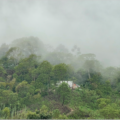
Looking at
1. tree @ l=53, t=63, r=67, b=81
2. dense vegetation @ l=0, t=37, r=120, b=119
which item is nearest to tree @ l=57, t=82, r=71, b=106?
dense vegetation @ l=0, t=37, r=120, b=119

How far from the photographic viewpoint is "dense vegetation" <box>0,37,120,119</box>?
11469mm

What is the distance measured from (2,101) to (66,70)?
8.73 meters

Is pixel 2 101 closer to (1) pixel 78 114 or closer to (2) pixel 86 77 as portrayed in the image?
(1) pixel 78 114

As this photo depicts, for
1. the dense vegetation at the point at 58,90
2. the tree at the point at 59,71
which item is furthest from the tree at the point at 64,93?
the tree at the point at 59,71

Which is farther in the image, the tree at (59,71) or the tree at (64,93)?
the tree at (59,71)

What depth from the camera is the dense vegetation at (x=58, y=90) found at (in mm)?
11469

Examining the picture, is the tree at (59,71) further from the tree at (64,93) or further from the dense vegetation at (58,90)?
the tree at (64,93)

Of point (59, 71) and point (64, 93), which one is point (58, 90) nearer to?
point (64, 93)

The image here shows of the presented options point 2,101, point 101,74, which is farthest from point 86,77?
point 2,101

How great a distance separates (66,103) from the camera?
13.9 metres

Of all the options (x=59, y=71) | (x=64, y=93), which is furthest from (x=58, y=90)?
(x=59, y=71)

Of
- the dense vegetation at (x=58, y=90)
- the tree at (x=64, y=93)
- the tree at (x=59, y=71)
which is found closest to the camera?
the dense vegetation at (x=58, y=90)

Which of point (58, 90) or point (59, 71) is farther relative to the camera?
point (59, 71)

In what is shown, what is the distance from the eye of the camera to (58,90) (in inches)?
565
